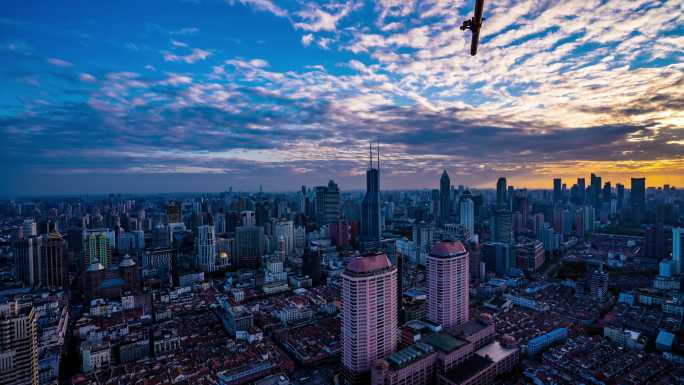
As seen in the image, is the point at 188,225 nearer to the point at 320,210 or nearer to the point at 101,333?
the point at 320,210

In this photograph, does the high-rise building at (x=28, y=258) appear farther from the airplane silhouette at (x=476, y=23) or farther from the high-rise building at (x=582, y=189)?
the high-rise building at (x=582, y=189)

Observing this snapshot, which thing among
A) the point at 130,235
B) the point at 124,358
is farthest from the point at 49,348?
the point at 130,235

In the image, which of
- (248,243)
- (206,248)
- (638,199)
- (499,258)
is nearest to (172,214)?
(248,243)

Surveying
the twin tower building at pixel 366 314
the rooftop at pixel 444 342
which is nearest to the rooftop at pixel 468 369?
the rooftop at pixel 444 342

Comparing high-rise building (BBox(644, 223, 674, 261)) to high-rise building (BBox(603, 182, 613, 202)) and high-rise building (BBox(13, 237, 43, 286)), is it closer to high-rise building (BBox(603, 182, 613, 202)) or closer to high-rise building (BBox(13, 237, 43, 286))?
high-rise building (BBox(603, 182, 613, 202))

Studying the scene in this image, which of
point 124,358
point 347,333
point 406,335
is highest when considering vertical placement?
point 347,333

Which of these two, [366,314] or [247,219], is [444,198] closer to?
[247,219]
